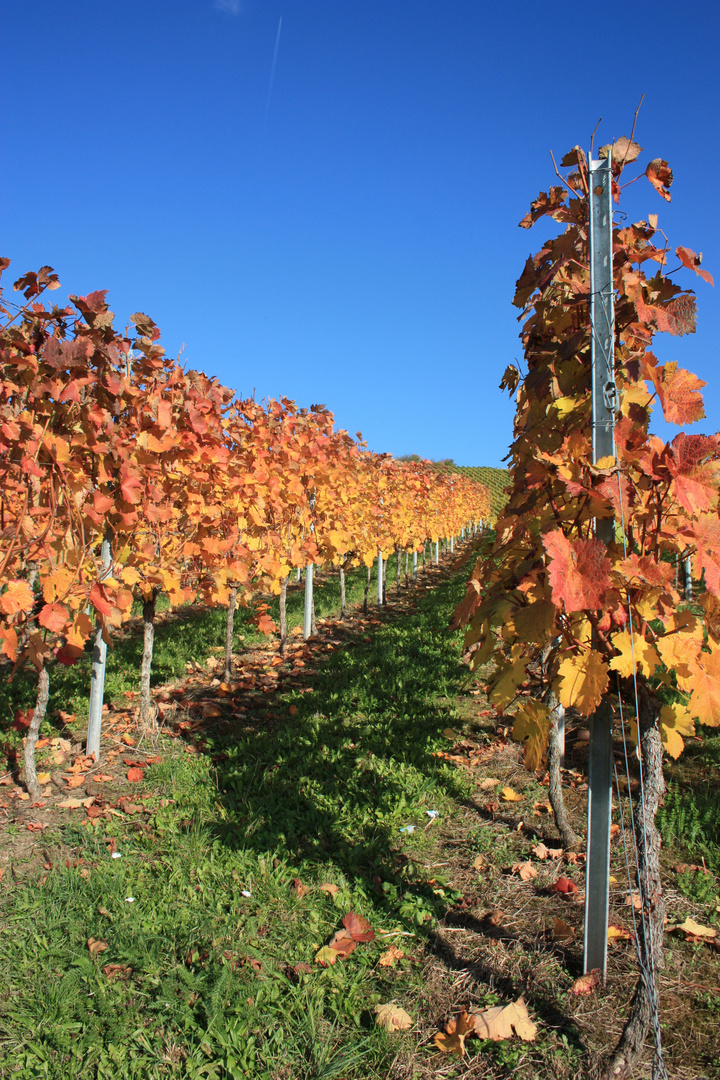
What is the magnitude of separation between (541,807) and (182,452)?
3.19m

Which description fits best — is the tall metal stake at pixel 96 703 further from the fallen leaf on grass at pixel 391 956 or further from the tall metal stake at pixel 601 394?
the tall metal stake at pixel 601 394

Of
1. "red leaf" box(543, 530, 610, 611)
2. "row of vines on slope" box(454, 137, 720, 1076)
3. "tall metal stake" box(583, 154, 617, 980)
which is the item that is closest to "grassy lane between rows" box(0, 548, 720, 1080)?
"row of vines on slope" box(454, 137, 720, 1076)

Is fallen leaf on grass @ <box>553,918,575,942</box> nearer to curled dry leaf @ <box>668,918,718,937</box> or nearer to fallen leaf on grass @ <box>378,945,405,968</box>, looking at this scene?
curled dry leaf @ <box>668,918,718,937</box>

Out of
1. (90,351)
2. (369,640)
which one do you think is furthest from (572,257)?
(369,640)

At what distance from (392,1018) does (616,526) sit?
74.1 inches

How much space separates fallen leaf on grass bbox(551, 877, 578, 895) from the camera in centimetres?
282

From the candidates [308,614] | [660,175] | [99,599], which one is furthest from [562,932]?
[308,614]

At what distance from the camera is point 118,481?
130 inches

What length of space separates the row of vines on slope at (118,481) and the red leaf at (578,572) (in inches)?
77.1

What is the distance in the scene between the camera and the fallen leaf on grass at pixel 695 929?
2.49 meters

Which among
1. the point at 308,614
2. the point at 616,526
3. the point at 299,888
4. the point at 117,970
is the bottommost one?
the point at 117,970

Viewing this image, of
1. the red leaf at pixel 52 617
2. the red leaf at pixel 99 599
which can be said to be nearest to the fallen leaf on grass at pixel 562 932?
the red leaf at pixel 99 599

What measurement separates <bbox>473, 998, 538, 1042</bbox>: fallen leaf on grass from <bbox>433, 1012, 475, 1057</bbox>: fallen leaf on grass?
26 millimetres

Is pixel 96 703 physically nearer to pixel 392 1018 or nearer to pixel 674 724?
pixel 392 1018
